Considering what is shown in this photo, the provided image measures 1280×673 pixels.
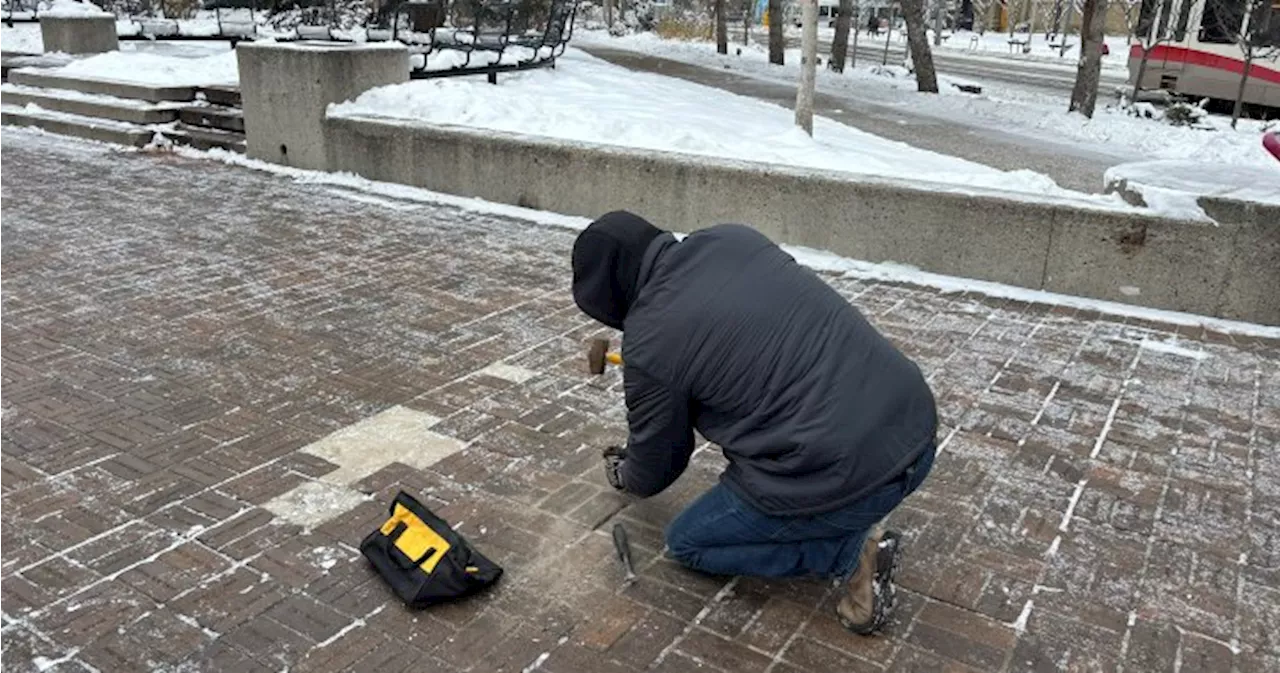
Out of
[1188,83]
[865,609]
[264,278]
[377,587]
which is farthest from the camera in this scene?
[1188,83]

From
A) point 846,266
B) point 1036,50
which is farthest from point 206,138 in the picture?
point 1036,50

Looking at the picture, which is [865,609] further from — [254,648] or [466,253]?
[466,253]

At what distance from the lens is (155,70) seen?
453 inches

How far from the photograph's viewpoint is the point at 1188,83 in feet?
60.5

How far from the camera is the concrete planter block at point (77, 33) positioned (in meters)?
13.2

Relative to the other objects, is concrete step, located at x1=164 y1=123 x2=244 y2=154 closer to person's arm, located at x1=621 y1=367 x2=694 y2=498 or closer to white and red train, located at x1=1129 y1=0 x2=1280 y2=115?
person's arm, located at x1=621 y1=367 x2=694 y2=498

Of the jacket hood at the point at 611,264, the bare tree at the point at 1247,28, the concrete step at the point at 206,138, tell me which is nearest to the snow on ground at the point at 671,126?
the concrete step at the point at 206,138

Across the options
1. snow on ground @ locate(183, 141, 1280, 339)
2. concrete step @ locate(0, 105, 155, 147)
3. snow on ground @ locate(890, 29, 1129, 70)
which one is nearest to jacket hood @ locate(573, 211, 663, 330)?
snow on ground @ locate(183, 141, 1280, 339)

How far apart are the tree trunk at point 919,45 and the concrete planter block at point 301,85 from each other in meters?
11.1

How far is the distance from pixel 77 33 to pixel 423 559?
1307 cm

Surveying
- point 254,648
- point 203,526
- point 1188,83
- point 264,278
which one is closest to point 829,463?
point 254,648

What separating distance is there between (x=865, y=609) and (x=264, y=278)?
439 centimetres

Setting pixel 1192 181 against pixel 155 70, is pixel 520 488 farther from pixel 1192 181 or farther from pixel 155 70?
pixel 155 70

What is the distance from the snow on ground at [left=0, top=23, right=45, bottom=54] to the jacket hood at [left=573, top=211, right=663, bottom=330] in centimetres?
1447
